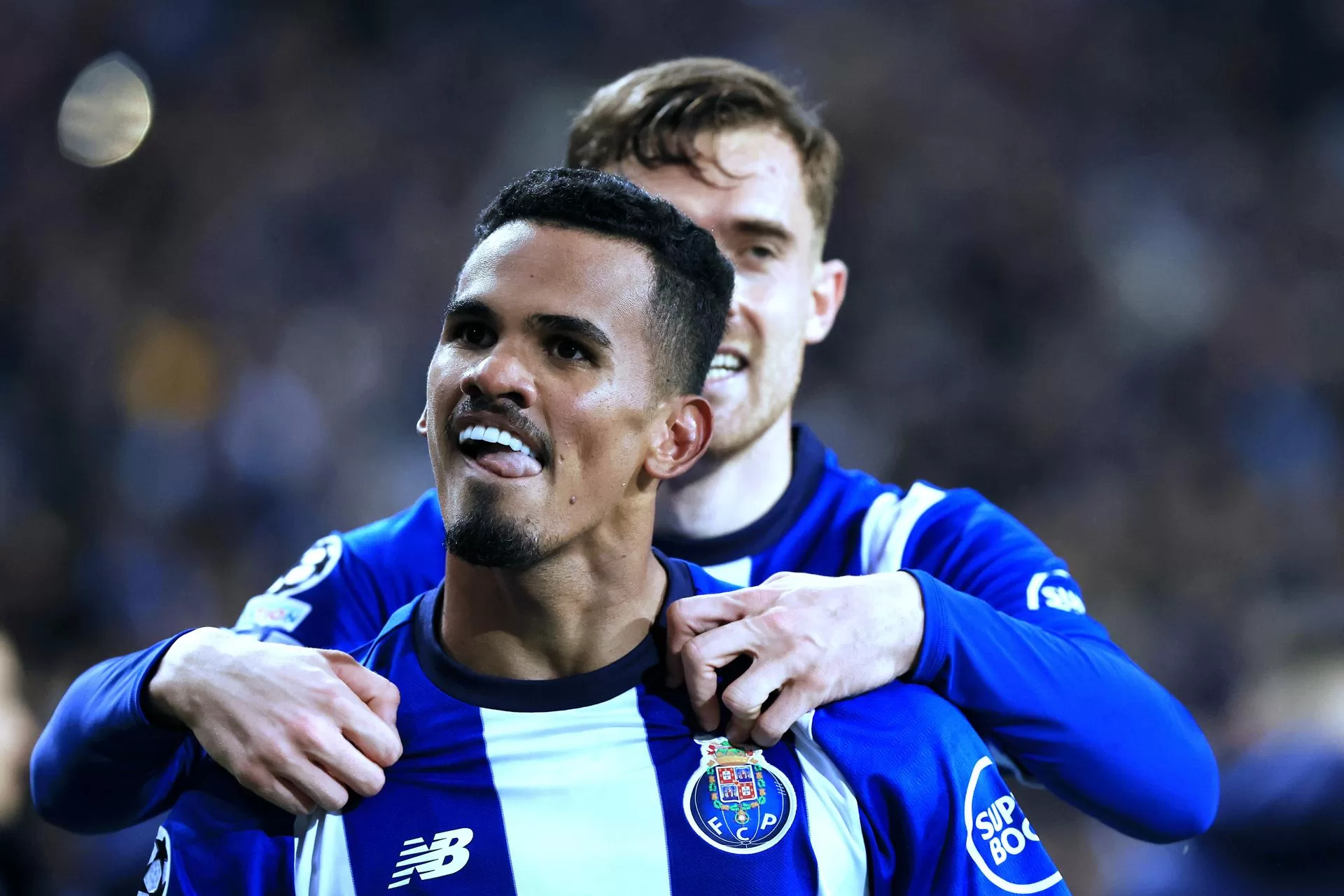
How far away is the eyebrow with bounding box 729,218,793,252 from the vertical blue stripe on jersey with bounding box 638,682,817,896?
1.20 meters

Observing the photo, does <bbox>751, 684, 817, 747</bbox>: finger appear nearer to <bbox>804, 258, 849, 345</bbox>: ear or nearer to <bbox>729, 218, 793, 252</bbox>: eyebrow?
<bbox>729, 218, 793, 252</bbox>: eyebrow

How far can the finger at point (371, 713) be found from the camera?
1831 millimetres

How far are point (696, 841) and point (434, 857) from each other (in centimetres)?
37

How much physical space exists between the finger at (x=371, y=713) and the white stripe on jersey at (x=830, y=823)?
1.92 feet

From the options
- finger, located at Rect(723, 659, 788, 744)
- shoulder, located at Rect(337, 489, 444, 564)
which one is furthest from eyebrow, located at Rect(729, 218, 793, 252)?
finger, located at Rect(723, 659, 788, 744)

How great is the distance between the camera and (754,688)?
1822 millimetres

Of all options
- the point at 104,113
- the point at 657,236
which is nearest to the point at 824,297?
the point at 657,236

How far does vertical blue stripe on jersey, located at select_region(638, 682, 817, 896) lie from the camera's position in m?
1.82

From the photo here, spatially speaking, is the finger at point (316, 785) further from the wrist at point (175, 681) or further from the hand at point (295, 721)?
the wrist at point (175, 681)

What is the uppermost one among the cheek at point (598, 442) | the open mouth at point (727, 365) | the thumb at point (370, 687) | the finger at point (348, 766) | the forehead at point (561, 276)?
the open mouth at point (727, 365)

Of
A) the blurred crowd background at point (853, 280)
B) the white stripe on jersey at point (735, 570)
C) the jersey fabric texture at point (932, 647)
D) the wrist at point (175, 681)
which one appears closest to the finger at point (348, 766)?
the wrist at point (175, 681)

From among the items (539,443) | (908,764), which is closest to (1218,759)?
(908,764)

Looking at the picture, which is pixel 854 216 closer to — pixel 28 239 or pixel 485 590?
pixel 28 239

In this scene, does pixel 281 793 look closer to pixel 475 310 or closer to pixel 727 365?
pixel 475 310
